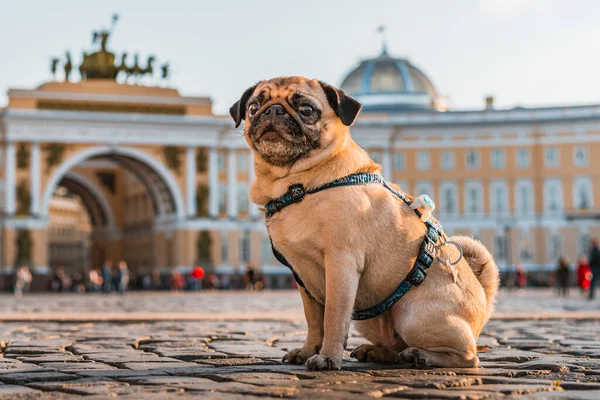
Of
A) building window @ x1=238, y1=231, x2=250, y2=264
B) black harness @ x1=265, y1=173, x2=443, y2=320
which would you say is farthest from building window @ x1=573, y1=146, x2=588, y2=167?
black harness @ x1=265, y1=173, x2=443, y2=320

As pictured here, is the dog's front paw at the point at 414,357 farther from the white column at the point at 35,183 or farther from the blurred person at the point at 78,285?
the white column at the point at 35,183

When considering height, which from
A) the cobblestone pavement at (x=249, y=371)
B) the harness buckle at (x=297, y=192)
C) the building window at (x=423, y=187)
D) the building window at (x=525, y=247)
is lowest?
the building window at (x=525, y=247)

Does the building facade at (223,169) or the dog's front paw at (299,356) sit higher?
the building facade at (223,169)

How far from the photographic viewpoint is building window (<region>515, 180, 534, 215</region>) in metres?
64.1

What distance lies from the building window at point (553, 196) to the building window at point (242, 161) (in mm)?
17460

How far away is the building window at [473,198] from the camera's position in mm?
64312

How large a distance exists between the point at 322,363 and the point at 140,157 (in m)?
53.1

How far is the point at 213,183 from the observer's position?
60125 millimetres

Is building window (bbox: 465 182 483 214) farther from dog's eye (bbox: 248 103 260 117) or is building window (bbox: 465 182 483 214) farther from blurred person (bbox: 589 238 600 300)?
dog's eye (bbox: 248 103 260 117)

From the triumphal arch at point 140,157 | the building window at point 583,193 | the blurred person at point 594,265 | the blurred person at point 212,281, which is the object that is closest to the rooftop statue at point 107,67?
the triumphal arch at point 140,157

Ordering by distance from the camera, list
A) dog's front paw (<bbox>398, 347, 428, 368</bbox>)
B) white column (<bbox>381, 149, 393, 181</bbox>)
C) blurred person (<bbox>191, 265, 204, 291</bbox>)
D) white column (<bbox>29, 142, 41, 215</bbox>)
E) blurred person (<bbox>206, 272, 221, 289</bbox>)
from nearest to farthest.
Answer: dog's front paw (<bbox>398, 347, 428, 368</bbox>), blurred person (<bbox>191, 265, 204, 291</bbox>), blurred person (<bbox>206, 272, 221, 289</bbox>), white column (<bbox>29, 142, 41, 215</bbox>), white column (<bbox>381, 149, 393, 181</bbox>)

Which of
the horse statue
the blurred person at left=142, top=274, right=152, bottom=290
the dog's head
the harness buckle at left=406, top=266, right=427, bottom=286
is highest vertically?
the horse statue

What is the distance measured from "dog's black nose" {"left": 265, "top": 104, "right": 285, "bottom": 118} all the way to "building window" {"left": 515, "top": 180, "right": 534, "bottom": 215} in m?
59.1

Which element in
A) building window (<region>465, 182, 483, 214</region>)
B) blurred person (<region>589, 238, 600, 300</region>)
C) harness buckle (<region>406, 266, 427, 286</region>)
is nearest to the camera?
harness buckle (<region>406, 266, 427, 286</region>)
